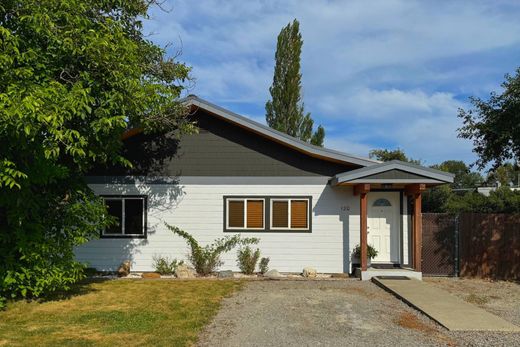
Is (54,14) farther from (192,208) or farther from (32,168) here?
(192,208)

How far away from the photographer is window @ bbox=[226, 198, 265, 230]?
13.8 m

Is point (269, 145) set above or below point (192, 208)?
above

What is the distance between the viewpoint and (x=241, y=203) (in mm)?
13852

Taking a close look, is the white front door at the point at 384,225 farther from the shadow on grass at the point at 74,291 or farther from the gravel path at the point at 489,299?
the shadow on grass at the point at 74,291

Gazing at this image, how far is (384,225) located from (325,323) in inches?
262

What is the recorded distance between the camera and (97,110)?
27.0ft

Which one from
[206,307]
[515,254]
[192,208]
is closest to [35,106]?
[206,307]

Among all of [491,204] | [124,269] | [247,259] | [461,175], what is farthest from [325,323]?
[461,175]

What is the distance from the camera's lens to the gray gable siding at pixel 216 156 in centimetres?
1380

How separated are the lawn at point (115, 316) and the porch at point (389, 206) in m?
3.93

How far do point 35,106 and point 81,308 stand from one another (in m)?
4.01

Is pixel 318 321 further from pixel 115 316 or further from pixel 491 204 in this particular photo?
pixel 491 204

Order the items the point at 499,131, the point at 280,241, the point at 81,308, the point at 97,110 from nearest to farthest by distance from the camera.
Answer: the point at 97,110, the point at 81,308, the point at 499,131, the point at 280,241

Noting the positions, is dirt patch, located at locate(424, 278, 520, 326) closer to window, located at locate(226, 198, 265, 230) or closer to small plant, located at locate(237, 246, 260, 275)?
small plant, located at locate(237, 246, 260, 275)
